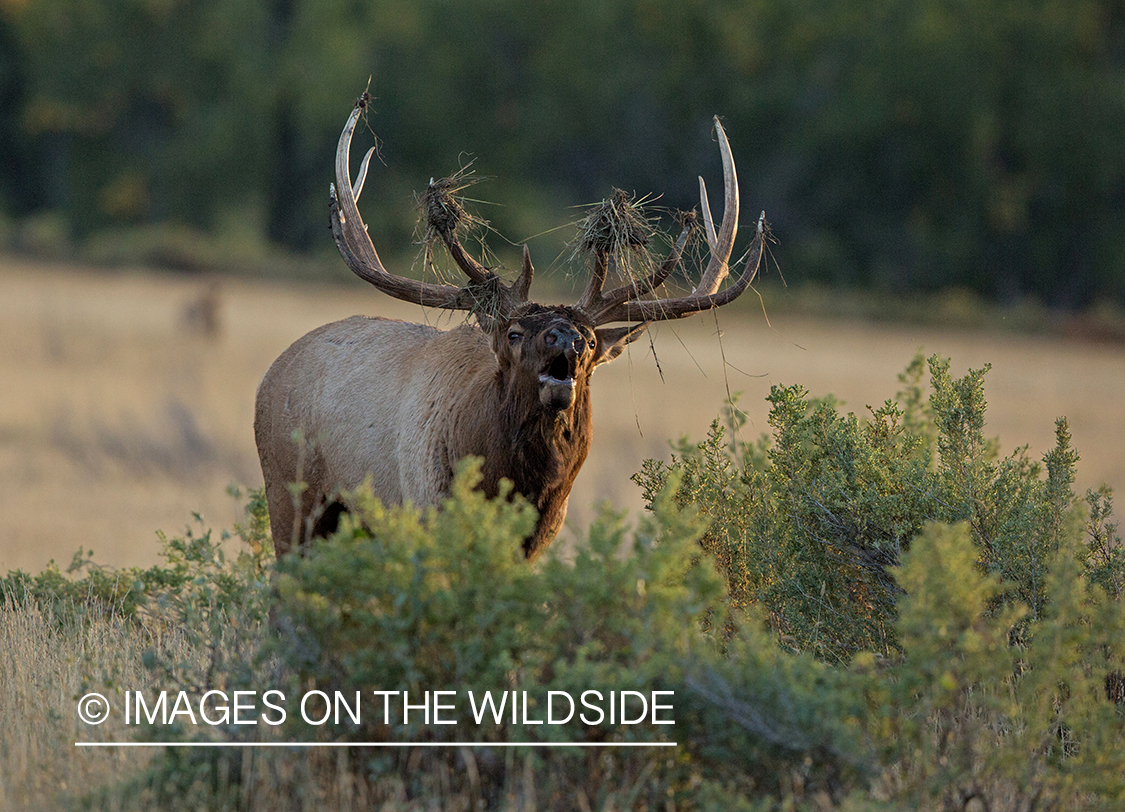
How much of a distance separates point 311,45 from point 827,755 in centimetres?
5044

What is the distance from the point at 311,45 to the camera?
51031 mm

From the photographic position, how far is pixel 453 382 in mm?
6316

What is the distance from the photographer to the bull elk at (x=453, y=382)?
18.9 feet

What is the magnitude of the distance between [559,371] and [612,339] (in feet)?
2.21

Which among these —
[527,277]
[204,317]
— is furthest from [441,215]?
[204,317]

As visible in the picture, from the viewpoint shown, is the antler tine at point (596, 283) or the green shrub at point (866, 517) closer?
the antler tine at point (596, 283)

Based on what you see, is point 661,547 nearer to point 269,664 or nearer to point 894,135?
→ point 269,664

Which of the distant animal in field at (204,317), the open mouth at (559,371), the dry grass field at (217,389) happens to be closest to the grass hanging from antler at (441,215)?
the open mouth at (559,371)

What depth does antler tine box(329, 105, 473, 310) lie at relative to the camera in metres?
6.19

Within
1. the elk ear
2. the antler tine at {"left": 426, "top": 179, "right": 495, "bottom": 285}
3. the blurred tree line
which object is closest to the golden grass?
the antler tine at {"left": 426, "top": 179, "right": 495, "bottom": 285}

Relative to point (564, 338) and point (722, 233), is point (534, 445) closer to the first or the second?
point (564, 338)

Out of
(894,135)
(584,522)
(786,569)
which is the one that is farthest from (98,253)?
(786,569)

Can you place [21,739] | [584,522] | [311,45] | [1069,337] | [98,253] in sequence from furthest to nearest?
[311,45]
[98,253]
[1069,337]
[584,522]
[21,739]

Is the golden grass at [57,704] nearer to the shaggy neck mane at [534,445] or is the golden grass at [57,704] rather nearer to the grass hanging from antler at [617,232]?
the shaggy neck mane at [534,445]
